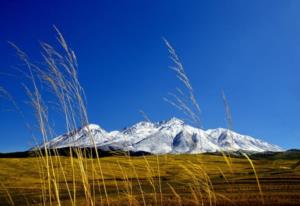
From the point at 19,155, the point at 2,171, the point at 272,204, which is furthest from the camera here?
the point at 19,155

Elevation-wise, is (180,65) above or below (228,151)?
above

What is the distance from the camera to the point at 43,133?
3.56 metres

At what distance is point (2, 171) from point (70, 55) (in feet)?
238

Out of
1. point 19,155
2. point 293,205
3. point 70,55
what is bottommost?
point 293,205

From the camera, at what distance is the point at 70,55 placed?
3.56 meters

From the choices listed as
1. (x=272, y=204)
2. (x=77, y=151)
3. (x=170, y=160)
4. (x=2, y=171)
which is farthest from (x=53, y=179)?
(x=2, y=171)

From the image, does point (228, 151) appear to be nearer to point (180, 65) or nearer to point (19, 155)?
point (180, 65)

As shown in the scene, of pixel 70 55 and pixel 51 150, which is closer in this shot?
pixel 70 55

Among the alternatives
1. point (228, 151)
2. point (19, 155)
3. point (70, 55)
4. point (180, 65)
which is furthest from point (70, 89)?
point (19, 155)

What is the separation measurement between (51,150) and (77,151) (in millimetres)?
272

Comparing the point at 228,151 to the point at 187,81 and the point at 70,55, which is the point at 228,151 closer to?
the point at 187,81

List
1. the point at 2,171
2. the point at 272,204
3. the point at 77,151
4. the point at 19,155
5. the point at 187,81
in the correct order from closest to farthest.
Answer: the point at 187,81 < the point at 77,151 < the point at 272,204 < the point at 2,171 < the point at 19,155

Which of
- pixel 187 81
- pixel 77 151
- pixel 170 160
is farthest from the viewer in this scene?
pixel 170 160

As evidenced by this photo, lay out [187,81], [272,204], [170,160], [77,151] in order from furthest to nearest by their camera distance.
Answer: [272,204] → [170,160] → [77,151] → [187,81]
